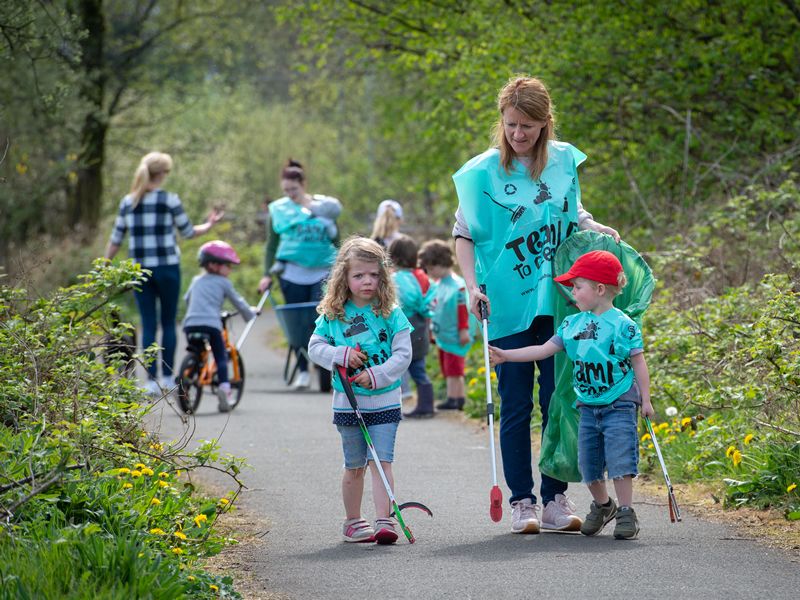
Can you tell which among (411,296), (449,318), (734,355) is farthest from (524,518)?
(449,318)

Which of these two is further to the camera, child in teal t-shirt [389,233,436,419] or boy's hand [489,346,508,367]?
child in teal t-shirt [389,233,436,419]

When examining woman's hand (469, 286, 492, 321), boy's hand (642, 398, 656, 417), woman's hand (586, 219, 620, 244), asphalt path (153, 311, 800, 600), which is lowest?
asphalt path (153, 311, 800, 600)

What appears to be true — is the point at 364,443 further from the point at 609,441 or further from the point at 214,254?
the point at 214,254

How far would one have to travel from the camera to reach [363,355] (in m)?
6.44

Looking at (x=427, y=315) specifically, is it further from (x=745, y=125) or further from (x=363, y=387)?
(x=363, y=387)

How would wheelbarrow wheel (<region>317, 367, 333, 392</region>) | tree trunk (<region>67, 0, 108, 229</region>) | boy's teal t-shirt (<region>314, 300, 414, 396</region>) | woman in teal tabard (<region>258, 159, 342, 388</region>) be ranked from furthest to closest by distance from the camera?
tree trunk (<region>67, 0, 108, 229</region>) → wheelbarrow wheel (<region>317, 367, 333, 392</region>) → woman in teal tabard (<region>258, 159, 342, 388</region>) → boy's teal t-shirt (<region>314, 300, 414, 396</region>)

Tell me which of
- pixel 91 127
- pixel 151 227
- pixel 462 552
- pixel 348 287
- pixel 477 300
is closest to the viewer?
pixel 462 552

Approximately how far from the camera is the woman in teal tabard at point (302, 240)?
13461 millimetres

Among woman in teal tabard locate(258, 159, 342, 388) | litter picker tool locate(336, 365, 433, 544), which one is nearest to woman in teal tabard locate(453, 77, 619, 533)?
litter picker tool locate(336, 365, 433, 544)

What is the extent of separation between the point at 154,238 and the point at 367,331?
607 centimetres

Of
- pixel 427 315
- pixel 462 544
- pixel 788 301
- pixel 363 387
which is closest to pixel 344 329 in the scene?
pixel 363 387

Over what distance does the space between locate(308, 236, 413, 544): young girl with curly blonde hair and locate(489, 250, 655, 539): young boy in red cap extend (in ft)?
1.89

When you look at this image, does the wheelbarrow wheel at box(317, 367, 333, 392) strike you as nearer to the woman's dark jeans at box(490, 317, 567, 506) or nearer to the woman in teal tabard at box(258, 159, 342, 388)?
the woman in teal tabard at box(258, 159, 342, 388)

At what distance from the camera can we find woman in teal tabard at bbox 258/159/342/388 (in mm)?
13461
